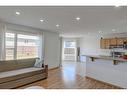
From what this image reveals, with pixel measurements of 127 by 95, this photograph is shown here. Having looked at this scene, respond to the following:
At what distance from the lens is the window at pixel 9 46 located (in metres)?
5.52

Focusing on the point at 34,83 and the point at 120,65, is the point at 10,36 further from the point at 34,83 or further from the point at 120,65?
the point at 120,65

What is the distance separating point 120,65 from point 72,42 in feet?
27.8

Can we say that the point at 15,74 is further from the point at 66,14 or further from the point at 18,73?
the point at 66,14

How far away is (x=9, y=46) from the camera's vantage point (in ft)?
18.4

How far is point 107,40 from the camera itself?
9.09m

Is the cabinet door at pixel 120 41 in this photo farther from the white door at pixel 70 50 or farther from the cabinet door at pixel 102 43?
the white door at pixel 70 50

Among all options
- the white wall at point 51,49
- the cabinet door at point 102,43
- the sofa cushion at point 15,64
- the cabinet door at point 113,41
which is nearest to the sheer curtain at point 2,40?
the sofa cushion at point 15,64

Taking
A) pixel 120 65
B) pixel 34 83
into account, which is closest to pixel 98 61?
pixel 120 65

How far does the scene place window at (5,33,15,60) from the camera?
552cm

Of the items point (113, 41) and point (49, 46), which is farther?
point (113, 41)

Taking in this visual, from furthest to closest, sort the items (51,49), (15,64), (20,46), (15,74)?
(51,49) → (20,46) → (15,64) → (15,74)

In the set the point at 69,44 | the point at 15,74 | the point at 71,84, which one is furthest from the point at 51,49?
the point at 69,44

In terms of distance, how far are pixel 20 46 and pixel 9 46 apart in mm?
661
